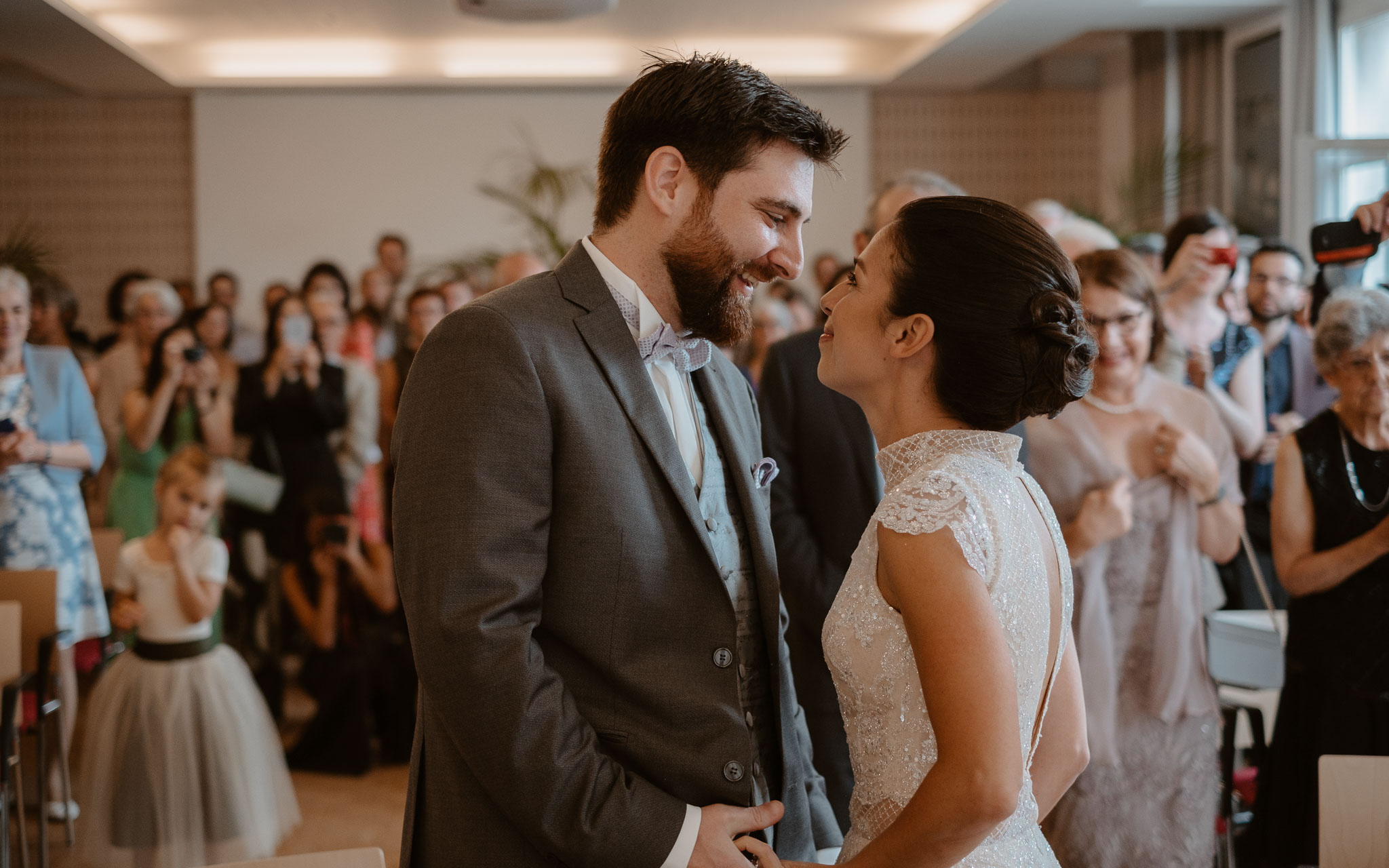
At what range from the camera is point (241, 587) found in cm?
473

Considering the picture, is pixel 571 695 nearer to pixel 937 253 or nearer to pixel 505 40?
pixel 937 253

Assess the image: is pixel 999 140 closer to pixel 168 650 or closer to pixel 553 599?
pixel 168 650

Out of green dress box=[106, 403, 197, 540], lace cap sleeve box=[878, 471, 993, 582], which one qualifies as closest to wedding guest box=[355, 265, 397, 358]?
green dress box=[106, 403, 197, 540]

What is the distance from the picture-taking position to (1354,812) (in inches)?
71.7

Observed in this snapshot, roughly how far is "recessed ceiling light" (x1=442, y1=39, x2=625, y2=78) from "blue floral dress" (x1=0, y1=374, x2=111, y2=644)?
20.8 feet

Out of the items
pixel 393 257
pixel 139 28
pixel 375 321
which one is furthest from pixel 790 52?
pixel 139 28

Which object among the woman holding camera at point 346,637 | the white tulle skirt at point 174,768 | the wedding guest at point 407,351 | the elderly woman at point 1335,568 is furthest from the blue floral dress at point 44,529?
the elderly woman at point 1335,568

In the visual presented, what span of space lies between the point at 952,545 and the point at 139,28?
940 centimetres

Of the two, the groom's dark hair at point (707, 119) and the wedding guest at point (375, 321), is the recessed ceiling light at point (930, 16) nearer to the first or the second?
the wedding guest at point (375, 321)

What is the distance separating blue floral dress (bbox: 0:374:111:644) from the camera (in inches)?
151

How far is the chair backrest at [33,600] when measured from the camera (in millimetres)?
3436

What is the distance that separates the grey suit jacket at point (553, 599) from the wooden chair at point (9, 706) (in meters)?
2.13

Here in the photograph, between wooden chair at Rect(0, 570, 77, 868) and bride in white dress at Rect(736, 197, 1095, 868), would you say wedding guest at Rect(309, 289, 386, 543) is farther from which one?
bride in white dress at Rect(736, 197, 1095, 868)

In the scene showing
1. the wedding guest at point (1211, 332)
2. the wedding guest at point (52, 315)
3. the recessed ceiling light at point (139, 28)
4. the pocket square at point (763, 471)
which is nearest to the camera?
the pocket square at point (763, 471)
